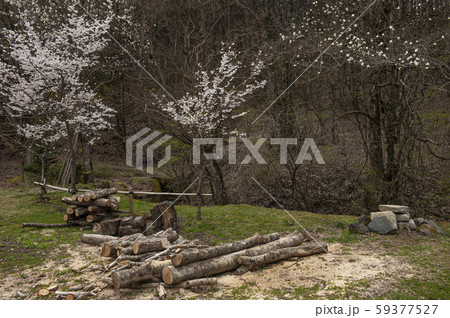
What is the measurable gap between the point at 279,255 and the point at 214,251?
1.12 meters

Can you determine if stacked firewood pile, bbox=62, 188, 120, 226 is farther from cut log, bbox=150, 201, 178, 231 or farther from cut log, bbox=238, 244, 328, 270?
cut log, bbox=238, 244, 328, 270

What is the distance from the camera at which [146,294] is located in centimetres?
493

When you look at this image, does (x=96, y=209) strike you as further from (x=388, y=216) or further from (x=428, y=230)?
→ (x=428, y=230)

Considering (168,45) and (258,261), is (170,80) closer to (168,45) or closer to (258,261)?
(168,45)

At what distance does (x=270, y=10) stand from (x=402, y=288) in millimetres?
14274

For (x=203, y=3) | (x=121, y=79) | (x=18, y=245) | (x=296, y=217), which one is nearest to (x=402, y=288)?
(x=296, y=217)

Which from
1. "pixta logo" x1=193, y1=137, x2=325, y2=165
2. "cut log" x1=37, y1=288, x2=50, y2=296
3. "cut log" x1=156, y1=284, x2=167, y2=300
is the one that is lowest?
"cut log" x1=37, y1=288, x2=50, y2=296

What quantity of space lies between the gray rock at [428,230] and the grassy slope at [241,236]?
31 cm

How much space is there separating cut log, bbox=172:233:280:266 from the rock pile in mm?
2268

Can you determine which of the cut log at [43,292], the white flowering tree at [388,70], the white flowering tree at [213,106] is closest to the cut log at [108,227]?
the cut log at [43,292]

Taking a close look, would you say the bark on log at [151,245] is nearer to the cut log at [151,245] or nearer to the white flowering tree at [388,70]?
the cut log at [151,245]

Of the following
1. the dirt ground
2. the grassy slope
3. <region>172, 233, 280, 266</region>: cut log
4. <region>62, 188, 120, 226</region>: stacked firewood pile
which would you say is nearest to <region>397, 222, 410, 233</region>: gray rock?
the grassy slope

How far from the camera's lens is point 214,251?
5617 mm

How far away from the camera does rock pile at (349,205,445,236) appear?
764 cm
